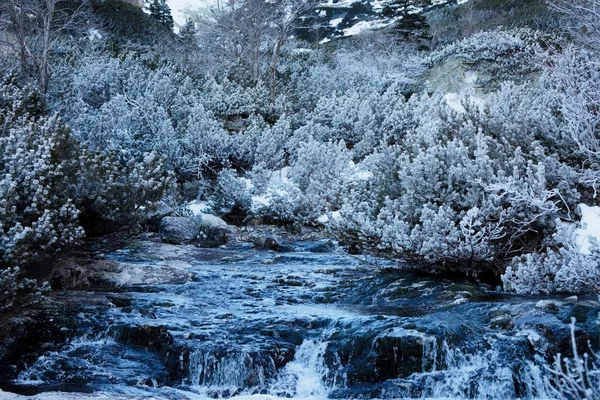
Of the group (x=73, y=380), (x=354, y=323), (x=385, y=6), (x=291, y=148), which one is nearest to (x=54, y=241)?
(x=73, y=380)

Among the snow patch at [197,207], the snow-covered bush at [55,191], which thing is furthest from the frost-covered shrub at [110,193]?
the snow patch at [197,207]

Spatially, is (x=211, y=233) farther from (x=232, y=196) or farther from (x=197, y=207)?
(x=197, y=207)

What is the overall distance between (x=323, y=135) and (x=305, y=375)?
10.4 metres

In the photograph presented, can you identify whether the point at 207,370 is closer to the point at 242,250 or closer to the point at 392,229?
the point at 392,229

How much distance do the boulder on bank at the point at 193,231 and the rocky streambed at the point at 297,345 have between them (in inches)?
134

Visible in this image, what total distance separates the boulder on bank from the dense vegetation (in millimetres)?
1107

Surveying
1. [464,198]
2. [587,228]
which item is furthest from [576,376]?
[464,198]

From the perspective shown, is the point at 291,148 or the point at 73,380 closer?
the point at 73,380

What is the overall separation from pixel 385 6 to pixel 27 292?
83.2 ft

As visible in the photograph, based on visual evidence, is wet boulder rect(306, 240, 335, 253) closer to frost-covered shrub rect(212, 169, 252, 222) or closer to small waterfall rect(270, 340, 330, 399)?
frost-covered shrub rect(212, 169, 252, 222)

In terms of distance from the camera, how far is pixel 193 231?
955cm

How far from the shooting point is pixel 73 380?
162 inches

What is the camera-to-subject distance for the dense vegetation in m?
5.67

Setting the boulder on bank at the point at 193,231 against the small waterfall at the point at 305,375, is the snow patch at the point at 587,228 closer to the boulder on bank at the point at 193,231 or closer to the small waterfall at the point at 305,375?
the small waterfall at the point at 305,375
